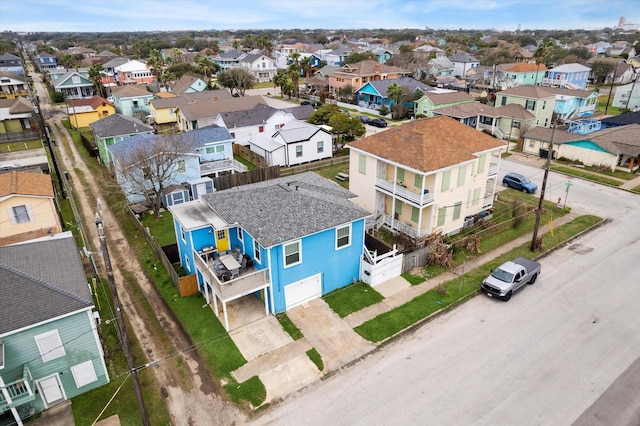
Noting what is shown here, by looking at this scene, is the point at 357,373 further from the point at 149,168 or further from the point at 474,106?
the point at 474,106

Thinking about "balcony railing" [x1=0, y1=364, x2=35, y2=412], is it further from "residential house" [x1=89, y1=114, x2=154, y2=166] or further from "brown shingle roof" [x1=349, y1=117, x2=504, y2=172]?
"residential house" [x1=89, y1=114, x2=154, y2=166]

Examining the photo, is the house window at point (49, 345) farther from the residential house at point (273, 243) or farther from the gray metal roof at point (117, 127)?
the gray metal roof at point (117, 127)

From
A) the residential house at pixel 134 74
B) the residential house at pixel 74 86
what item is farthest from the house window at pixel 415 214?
the residential house at pixel 134 74

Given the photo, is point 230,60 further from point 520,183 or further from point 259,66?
point 520,183

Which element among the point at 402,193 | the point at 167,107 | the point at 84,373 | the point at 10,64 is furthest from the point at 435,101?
the point at 10,64

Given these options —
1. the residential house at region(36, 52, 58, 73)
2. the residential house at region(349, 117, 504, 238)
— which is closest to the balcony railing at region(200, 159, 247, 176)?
the residential house at region(349, 117, 504, 238)

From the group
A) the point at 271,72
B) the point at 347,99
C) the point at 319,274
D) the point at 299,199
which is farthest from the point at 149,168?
the point at 271,72
